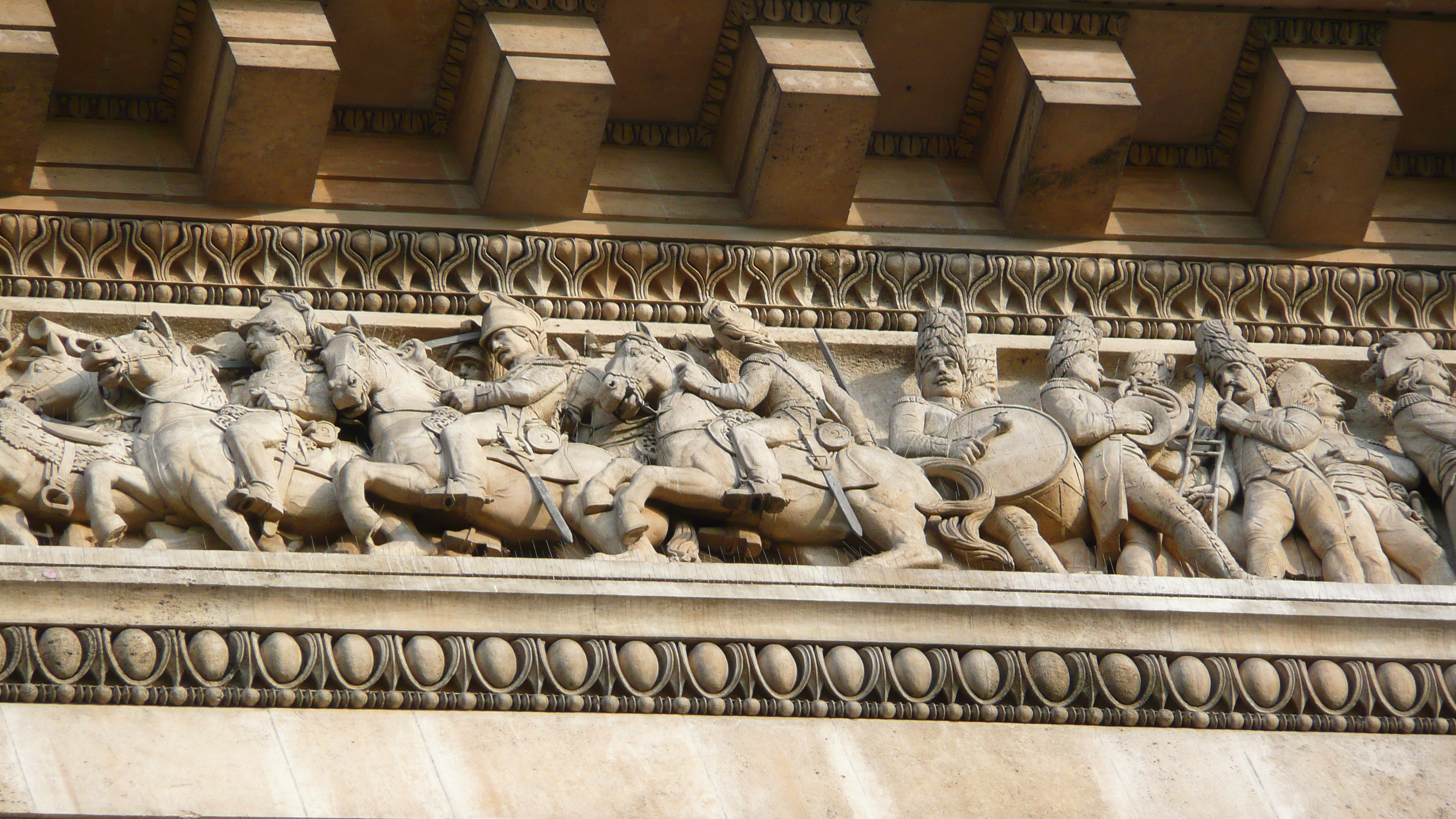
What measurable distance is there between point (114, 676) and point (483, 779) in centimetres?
103

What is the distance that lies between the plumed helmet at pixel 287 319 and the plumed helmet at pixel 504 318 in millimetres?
558

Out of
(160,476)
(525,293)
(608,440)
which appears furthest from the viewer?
(525,293)

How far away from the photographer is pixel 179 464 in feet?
23.9

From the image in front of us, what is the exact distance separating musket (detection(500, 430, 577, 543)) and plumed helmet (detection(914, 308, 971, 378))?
1532 millimetres

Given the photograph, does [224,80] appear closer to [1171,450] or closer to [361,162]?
[361,162]

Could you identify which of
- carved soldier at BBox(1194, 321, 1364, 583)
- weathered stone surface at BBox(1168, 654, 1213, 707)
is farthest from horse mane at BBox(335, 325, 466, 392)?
carved soldier at BBox(1194, 321, 1364, 583)

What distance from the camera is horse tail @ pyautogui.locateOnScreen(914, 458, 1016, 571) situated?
768cm

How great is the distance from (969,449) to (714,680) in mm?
1336

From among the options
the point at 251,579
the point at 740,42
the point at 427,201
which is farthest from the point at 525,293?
the point at 251,579

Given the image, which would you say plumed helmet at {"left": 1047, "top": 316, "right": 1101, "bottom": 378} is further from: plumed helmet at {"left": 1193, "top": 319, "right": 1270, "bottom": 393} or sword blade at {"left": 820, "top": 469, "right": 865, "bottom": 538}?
sword blade at {"left": 820, "top": 469, "right": 865, "bottom": 538}

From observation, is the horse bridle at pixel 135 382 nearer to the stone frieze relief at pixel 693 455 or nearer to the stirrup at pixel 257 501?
the stone frieze relief at pixel 693 455

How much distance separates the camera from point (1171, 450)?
8305mm

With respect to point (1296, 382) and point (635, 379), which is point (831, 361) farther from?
point (1296, 382)


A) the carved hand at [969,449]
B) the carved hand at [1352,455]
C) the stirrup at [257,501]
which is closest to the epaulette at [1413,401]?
the carved hand at [1352,455]
